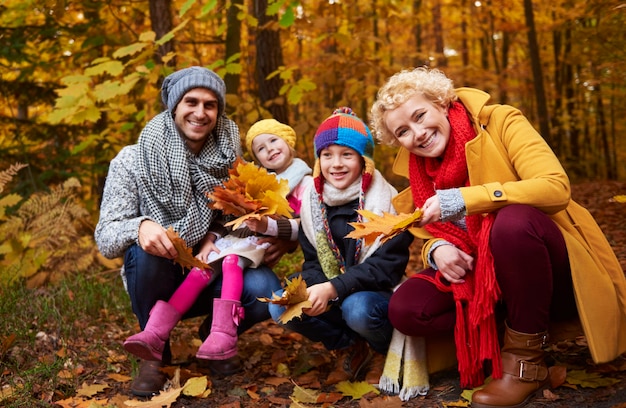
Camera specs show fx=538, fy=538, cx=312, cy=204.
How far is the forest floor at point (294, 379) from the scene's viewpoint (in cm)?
230

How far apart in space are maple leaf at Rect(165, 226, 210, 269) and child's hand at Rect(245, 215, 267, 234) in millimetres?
312

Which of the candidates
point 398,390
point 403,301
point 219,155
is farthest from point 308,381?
point 219,155

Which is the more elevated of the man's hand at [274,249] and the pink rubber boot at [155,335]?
the man's hand at [274,249]

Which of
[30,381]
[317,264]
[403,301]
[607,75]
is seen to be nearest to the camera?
[403,301]

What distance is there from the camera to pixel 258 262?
313cm

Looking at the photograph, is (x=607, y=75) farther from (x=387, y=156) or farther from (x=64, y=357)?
(x=64, y=357)

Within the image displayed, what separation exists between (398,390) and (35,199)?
14.0 feet

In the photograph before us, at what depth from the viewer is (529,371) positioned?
89.2 inches

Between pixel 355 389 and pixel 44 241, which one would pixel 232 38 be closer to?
pixel 44 241

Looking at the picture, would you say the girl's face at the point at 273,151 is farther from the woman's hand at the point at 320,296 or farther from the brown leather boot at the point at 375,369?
the brown leather boot at the point at 375,369

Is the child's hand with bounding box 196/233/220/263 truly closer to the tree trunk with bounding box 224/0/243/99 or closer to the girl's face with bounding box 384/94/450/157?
the girl's face with bounding box 384/94/450/157

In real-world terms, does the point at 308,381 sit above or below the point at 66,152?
below

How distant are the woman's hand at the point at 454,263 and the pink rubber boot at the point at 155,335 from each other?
4.75 ft

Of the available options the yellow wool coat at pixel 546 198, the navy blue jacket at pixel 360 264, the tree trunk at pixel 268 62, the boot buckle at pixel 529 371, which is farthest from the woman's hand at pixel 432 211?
the tree trunk at pixel 268 62
